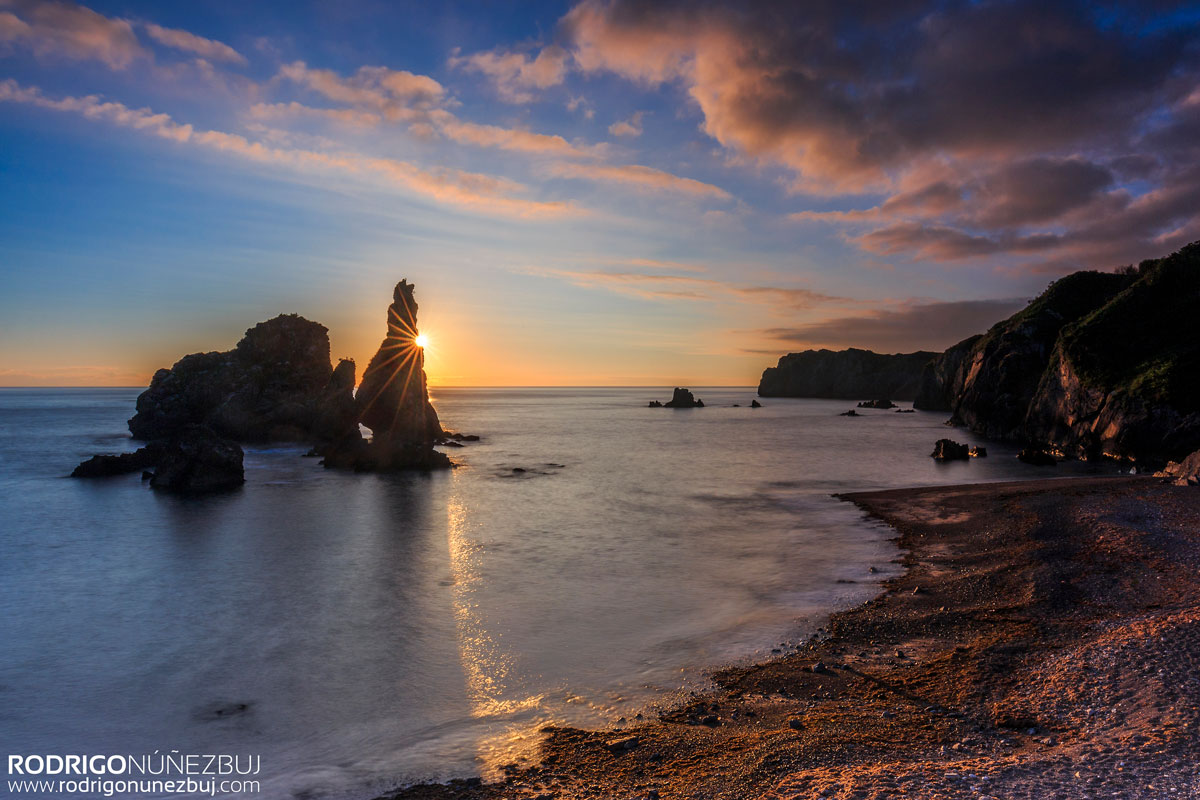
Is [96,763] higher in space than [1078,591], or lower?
lower

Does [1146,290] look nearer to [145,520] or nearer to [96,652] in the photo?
[96,652]

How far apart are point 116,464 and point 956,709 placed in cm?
5497

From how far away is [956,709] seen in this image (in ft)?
29.7

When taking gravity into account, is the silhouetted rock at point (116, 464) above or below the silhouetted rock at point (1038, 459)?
below

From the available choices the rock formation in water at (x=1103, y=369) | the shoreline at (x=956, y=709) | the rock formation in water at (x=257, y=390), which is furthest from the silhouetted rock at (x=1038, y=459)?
the rock formation in water at (x=257, y=390)

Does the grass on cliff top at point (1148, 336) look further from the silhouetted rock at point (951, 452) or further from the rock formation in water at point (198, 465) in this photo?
the rock formation in water at point (198, 465)

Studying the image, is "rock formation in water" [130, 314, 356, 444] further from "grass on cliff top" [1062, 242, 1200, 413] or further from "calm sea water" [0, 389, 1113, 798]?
"grass on cliff top" [1062, 242, 1200, 413]

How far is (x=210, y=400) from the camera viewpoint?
63438 mm

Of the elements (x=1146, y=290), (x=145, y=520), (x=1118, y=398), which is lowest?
(x=145, y=520)

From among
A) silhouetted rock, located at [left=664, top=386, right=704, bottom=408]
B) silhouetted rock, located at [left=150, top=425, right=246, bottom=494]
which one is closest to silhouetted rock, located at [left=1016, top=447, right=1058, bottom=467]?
silhouetted rock, located at [left=150, top=425, right=246, bottom=494]

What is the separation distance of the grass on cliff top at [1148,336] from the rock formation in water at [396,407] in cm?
5200

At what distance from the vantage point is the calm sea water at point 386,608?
34.9 feet

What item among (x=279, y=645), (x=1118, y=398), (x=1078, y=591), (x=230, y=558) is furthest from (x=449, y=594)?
(x=1118, y=398)

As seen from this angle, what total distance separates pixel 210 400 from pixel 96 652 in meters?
57.3
